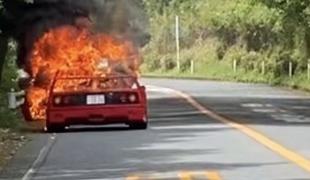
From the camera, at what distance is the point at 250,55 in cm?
6262

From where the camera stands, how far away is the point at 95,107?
21547mm

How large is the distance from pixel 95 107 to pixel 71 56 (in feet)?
10.5

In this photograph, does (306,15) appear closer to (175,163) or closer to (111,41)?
(111,41)

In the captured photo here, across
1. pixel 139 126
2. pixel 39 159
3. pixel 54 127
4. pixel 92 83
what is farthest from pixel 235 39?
pixel 39 159

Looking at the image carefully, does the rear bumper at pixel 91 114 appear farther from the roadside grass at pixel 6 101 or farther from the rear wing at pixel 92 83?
the roadside grass at pixel 6 101

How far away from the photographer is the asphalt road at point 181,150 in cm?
1398

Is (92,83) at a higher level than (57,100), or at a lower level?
higher

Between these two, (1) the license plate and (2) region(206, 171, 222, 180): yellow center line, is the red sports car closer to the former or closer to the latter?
(1) the license plate

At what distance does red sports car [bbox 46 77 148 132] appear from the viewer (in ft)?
70.4

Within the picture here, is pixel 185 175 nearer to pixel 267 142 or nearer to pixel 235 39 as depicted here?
pixel 267 142

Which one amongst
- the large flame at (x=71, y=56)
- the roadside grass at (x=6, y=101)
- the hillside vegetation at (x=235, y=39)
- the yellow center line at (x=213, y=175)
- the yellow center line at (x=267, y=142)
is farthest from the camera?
the hillside vegetation at (x=235, y=39)

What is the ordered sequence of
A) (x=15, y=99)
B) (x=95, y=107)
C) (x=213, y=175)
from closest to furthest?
(x=213, y=175)
(x=95, y=107)
(x=15, y=99)

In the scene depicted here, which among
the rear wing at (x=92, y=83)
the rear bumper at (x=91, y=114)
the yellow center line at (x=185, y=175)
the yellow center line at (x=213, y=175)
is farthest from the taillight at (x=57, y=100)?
the yellow center line at (x=213, y=175)

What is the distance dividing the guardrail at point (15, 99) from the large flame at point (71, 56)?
0.21 metres
